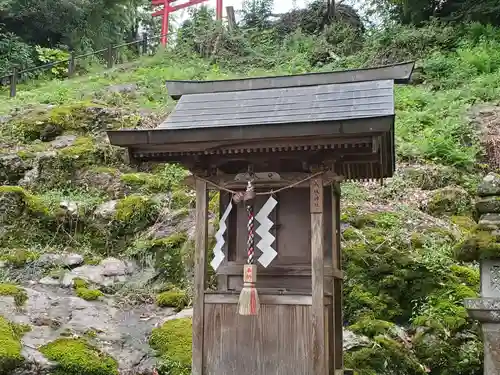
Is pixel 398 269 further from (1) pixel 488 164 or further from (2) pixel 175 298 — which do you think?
(1) pixel 488 164

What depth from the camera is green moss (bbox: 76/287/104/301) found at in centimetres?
927

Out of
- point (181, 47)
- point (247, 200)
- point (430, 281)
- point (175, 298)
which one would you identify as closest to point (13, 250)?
point (175, 298)

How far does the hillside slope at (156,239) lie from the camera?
792 centimetres

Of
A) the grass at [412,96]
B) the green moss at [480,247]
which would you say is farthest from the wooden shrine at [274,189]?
the grass at [412,96]

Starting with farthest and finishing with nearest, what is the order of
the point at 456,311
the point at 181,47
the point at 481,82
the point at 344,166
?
the point at 181,47, the point at 481,82, the point at 456,311, the point at 344,166

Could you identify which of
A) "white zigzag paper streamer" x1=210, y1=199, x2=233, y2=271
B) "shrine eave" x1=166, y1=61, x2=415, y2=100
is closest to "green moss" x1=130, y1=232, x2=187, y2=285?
"white zigzag paper streamer" x1=210, y1=199, x2=233, y2=271

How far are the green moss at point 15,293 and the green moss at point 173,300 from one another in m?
2.20

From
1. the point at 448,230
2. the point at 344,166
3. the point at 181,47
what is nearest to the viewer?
the point at 344,166

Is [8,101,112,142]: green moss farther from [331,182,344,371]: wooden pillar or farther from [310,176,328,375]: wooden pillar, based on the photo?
[310,176,328,375]: wooden pillar

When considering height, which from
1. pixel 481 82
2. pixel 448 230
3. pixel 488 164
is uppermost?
pixel 481 82

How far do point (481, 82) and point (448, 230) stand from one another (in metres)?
7.30

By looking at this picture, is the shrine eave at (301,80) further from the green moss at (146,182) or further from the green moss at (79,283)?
the green moss at (146,182)

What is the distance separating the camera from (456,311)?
841 cm

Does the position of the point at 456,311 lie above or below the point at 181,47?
below
